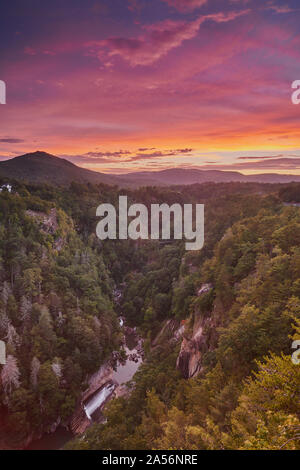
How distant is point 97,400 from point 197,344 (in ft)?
79.8

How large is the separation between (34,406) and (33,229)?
33.1m

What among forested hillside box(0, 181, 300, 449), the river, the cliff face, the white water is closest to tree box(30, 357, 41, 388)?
forested hillside box(0, 181, 300, 449)

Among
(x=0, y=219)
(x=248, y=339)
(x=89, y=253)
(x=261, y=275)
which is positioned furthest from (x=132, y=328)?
(x=248, y=339)

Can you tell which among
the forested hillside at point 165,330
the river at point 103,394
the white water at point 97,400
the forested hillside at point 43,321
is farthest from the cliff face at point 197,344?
the river at point 103,394

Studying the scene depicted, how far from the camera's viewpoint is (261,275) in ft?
79.0

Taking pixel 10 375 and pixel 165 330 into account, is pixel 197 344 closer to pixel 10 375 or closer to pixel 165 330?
pixel 165 330

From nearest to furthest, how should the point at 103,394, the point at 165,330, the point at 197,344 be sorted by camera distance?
1. the point at 197,344
2. the point at 103,394
3. the point at 165,330

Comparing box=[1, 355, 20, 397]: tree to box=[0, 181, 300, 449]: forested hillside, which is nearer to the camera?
box=[0, 181, 300, 449]: forested hillside

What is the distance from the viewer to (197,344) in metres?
28.3

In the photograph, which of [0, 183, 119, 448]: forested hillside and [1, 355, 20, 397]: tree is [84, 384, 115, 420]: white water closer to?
[0, 183, 119, 448]: forested hillside

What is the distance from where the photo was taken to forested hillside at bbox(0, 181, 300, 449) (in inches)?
504

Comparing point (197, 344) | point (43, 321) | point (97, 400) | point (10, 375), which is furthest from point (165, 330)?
point (10, 375)

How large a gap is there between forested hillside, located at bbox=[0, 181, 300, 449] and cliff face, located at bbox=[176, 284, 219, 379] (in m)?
0.17
